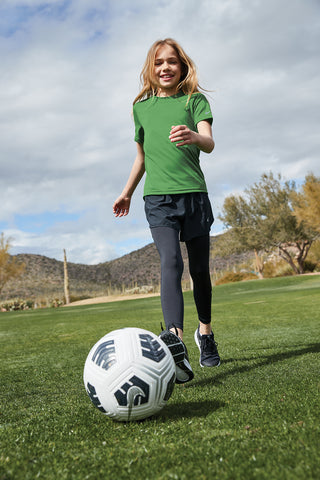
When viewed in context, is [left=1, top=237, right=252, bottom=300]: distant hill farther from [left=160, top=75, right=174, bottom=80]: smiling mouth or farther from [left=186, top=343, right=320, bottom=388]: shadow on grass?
[left=160, top=75, right=174, bottom=80]: smiling mouth

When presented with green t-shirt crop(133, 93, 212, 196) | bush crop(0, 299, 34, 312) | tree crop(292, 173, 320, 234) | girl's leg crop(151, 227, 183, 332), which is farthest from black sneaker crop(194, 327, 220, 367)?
bush crop(0, 299, 34, 312)

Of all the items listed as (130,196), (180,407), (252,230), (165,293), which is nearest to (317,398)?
(180,407)

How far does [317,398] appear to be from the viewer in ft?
7.13

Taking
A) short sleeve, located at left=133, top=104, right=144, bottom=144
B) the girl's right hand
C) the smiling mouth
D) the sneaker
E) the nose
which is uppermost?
the nose

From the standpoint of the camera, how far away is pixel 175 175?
10.3 feet

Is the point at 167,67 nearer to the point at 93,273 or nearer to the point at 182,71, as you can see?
the point at 182,71

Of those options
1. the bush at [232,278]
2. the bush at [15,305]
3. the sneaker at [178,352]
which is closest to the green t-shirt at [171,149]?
the sneaker at [178,352]

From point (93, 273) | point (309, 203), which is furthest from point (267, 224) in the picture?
point (93, 273)

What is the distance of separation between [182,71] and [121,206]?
4.03 ft

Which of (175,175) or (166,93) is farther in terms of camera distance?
(166,93)

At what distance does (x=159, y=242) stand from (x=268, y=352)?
1887 millimetres

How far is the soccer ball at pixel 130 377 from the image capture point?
2010 mm

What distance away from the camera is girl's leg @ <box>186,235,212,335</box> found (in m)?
3.26

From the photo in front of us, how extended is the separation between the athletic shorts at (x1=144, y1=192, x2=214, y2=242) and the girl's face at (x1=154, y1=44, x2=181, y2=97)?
933mm
